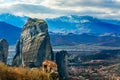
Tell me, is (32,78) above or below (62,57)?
above

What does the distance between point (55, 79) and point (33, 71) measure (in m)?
5.41

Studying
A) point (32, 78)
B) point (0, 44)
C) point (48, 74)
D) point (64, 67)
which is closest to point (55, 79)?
point (48, 74)

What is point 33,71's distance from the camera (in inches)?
1612

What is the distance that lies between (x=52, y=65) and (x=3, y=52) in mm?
156877

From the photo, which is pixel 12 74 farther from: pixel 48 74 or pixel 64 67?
pixel 64 67

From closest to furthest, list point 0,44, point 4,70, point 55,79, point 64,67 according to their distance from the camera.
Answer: point 55,79
point 4,70
point 64,67
point 0,44

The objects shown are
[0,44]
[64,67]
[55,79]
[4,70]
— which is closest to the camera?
[55,79]

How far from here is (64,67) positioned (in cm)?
18400

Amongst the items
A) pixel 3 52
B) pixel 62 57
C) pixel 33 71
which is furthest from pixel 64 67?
pixel 33 71

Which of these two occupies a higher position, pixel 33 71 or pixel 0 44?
pixel 33 71

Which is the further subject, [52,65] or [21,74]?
[21,74]

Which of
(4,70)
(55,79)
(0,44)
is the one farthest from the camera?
(0,44)

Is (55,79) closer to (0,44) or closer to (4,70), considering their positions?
(4,70)

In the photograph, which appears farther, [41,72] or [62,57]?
[62,57]
